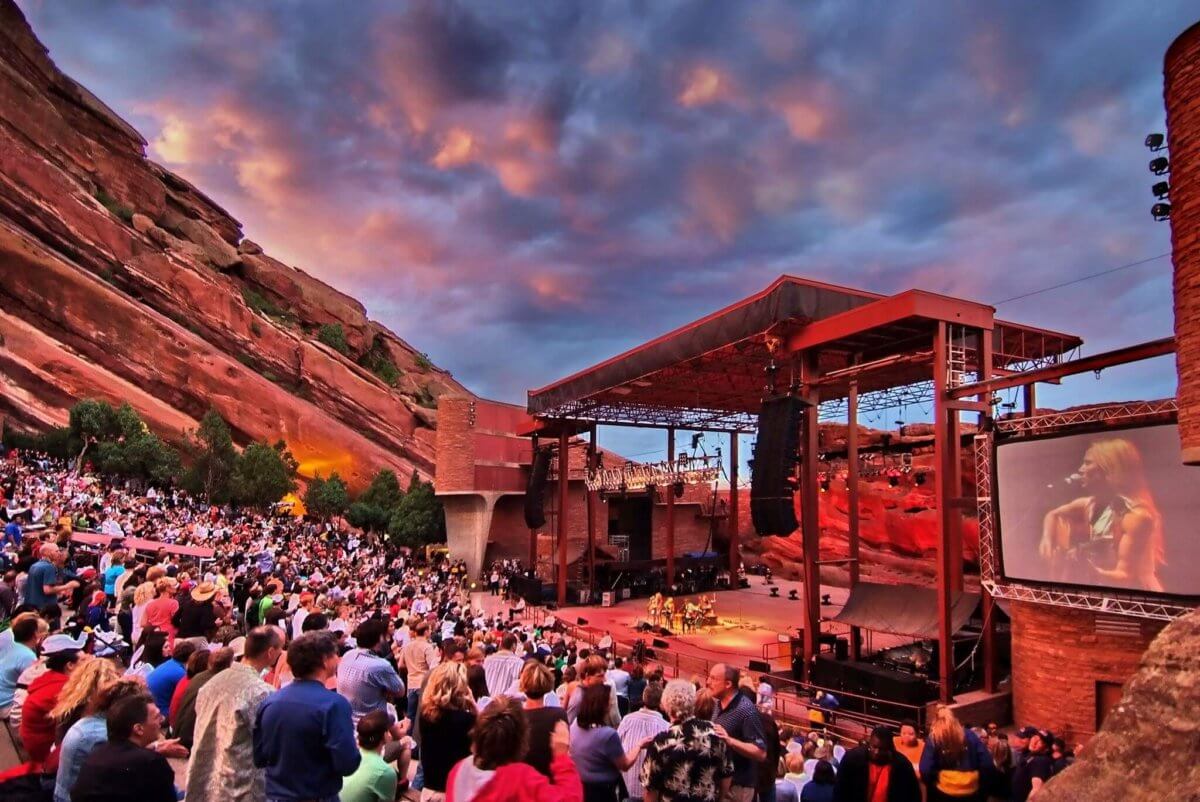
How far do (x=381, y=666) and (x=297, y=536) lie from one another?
2519 cm

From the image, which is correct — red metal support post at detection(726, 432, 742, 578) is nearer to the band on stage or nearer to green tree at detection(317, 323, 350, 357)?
the band on stage

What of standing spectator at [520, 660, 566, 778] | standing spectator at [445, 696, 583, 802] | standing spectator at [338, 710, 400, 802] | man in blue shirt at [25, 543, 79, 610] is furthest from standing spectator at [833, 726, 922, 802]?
man in blue shirt at [25, 543, 79, 610]

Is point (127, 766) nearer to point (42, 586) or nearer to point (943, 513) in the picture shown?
point (42, 586)

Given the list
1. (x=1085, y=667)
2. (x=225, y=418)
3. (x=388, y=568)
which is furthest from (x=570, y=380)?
(x=225, y=418)

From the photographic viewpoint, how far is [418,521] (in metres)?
35.5

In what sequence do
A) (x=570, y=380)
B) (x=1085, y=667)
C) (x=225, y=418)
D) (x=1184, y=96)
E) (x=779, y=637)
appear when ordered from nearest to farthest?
(x=1184, y=96) → (x=1085, y=667) → (x=779, y=637) → (x=570, y=380) → (x=225, y=418)

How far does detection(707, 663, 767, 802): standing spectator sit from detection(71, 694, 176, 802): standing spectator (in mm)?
2674

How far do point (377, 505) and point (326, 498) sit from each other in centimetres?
307

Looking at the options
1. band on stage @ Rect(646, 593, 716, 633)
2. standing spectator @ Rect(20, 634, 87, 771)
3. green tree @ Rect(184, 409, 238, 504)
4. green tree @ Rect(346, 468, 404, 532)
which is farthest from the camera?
green tree @ Rect(346, 468, 404, 532)

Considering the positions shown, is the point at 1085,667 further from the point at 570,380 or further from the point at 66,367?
the point at 66,367

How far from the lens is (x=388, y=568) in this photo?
27.5m

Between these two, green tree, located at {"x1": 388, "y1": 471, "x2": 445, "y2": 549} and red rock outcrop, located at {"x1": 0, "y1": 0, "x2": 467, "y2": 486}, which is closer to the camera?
green tree, located at {"x1": 388, "y1": 471, "x2": 445, "y2": 549}

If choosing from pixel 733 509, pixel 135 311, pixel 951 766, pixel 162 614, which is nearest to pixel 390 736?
pixel 951 766

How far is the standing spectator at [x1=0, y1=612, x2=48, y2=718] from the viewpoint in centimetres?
507
